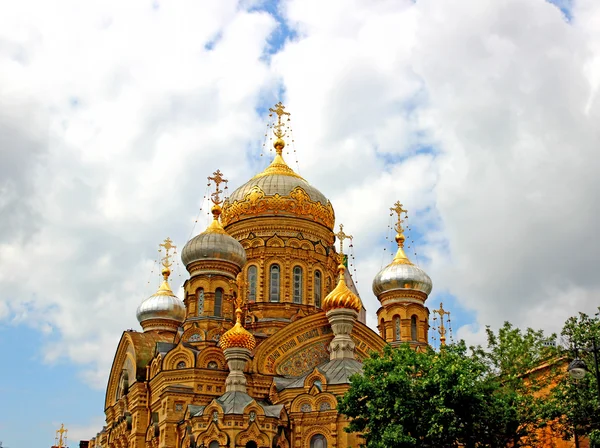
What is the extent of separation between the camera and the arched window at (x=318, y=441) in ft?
88.2

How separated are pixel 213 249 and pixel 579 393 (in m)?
17.2

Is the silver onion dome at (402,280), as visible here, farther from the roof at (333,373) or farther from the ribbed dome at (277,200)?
the roof at (333,373)

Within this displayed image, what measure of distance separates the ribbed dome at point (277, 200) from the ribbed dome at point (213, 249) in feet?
11.6

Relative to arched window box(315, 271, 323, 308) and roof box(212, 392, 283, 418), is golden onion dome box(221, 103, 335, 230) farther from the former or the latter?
roof box(212, 392, 283, 418)

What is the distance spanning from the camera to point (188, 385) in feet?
98.1

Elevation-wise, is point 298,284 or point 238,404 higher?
point 298,284

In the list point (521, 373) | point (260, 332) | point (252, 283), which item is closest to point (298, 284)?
point (252, 283)

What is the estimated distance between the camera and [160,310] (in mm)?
40656

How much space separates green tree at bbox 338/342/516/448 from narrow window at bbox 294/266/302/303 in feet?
44.5

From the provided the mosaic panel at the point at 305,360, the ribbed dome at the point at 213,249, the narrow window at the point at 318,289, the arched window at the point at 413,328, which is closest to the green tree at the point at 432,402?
the mosaic panel at the point at 305,360

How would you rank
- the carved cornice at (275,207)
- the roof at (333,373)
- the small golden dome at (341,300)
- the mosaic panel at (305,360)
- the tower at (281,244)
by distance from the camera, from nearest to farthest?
the roof at (333,373)
the mosaic panel at (305,360)
the small golden dome at (341,300)
the tower at (281,244)
the carved cornice at (275,207)

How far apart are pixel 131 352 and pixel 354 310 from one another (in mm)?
10037

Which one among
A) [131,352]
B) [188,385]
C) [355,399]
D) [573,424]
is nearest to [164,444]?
[188,385]

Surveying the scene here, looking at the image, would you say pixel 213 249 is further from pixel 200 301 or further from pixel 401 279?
pixel 401 279
